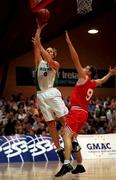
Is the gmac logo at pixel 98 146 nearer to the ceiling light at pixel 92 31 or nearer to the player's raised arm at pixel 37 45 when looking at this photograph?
the player's raised arm at pixel 37 45

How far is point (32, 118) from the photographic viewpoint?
1524 cm

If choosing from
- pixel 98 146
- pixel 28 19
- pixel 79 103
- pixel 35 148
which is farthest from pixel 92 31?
pixel 79 103

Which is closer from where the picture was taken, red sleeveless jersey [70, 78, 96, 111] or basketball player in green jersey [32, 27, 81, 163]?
red sleeveless jersey [70, 78, 96, 111]

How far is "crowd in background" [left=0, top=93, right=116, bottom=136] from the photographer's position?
571 inches

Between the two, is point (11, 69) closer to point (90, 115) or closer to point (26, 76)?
point (26, 76)

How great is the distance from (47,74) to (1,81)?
12390mm

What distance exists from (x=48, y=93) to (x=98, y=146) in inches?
245

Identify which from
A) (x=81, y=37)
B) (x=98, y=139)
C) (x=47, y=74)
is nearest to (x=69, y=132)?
→ (x=47, y=74)

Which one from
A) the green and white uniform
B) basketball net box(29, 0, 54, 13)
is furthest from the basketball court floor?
basketball net box(29, 0, 54, 13)

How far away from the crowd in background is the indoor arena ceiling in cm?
221

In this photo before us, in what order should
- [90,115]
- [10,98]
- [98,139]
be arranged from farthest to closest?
[10,98] → [90,115] → [98,139]

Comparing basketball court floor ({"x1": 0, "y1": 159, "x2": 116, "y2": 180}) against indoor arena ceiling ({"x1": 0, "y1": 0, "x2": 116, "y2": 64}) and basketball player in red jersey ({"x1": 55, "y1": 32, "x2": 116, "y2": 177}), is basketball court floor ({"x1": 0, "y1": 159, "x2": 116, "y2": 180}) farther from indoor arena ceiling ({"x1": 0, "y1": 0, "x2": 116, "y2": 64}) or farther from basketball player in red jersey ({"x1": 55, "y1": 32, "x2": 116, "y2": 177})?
indoor arena ceiling ({"x1": 0, "y1": 0, "x2": 116, "y2": 64})

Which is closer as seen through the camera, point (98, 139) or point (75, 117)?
point (75, 117)

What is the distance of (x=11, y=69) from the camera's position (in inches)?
786
